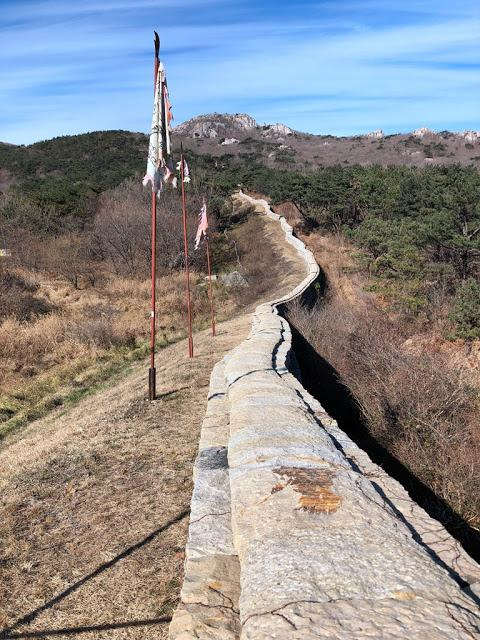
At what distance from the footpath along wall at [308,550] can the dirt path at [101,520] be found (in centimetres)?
56

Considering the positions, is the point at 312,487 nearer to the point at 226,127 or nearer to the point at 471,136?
the point at 471,136

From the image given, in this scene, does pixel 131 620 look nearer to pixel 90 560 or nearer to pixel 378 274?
pixel 90 560

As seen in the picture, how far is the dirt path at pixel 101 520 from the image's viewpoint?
4141 millimetres

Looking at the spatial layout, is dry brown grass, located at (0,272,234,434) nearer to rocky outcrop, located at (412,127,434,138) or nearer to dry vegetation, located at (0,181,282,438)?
dry vegetation, located at (0,181,282,438)

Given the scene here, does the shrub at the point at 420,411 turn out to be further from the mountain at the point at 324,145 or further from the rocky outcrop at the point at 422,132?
the rocky outcrop at the point at 422,132

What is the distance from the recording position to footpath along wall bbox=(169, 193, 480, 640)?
283 centimetres

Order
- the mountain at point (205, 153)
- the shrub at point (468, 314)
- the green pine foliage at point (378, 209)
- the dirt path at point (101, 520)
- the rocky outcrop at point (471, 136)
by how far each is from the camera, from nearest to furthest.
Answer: the dirt path at point (101, 520)
the shrub at point (468, 314)
the green pine foliage at point (378, 209)
the mountain at point (205, 153)
the rocky outcrop at point (471, 136)

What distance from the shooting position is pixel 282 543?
3.51 metres

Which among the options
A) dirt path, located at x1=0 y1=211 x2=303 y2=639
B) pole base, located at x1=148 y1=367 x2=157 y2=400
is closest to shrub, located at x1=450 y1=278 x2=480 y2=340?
dirt path, located at x1=0 y1=211 x2=303 y2=639

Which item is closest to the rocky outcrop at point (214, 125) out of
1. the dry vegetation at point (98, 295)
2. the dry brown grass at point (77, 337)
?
the dry vegetation at point (98, 295)

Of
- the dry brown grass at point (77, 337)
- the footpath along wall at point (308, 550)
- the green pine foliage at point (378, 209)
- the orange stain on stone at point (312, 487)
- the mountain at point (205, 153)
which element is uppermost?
the mountain at point (205, 153)

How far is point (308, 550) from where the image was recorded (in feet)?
11.1

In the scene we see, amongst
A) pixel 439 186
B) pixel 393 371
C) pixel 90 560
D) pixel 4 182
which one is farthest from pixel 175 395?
pixel 4 182

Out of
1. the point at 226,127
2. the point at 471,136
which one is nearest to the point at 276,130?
the point at 226,127
